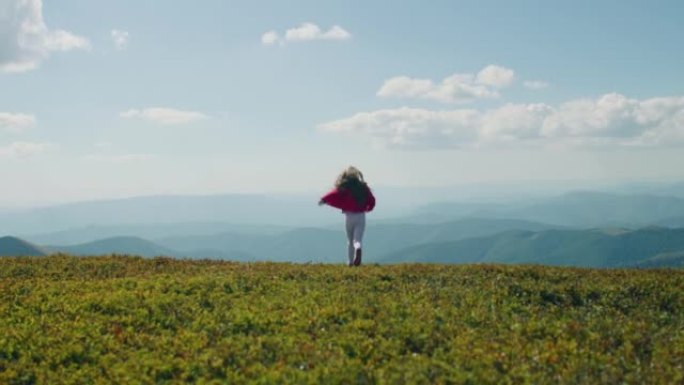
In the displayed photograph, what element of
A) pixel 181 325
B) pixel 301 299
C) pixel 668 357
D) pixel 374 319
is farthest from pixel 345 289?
pixel 668 357

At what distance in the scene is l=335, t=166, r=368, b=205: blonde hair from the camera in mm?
23000

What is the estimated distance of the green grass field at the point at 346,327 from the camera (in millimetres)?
10258

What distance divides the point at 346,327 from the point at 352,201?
10.8 m

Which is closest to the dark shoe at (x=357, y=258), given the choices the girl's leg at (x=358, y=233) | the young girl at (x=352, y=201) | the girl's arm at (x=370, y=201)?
the girl's leg at (x=358, y=233)

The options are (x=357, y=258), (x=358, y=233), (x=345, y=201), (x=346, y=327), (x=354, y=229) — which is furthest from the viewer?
(x=345, y=201)

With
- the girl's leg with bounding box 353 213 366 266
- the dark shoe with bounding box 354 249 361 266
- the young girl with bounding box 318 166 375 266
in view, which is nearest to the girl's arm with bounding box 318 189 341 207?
the young girl with bounding box 318 166 375 266

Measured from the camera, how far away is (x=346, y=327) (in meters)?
12.5

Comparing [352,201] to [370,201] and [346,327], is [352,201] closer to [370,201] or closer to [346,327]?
[370,201]

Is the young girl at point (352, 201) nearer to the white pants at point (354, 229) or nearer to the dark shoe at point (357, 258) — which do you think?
the white pants at point (354, 229)

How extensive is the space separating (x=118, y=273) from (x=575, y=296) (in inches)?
571

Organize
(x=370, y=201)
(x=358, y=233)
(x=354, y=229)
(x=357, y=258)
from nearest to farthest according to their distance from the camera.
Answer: (x=357, y=258), (x=358, y=233), (x=354, y=229), (x=370, y=201)

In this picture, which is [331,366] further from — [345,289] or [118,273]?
[118,273]

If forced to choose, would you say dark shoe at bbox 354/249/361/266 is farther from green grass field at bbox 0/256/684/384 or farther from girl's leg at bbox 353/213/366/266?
green grass field at bbox 0/256/684/384

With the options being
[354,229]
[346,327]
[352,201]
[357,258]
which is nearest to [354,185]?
[352,201]
